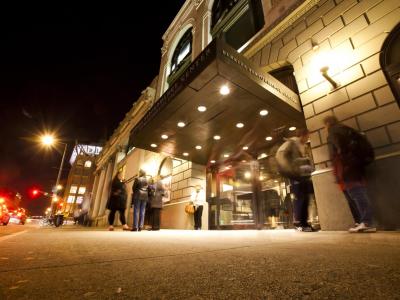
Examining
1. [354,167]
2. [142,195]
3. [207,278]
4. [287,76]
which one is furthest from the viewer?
[287,76]

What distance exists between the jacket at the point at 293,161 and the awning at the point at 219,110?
1.71 meters

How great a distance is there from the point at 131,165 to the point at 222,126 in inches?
440

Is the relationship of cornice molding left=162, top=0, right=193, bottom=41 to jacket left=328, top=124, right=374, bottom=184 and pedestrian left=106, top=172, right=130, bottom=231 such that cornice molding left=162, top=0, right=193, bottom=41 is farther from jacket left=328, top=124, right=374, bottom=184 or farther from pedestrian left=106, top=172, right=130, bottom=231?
jacket left=328, top=124, right=374, bottom=184

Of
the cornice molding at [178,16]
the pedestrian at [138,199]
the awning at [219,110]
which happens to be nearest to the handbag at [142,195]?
the pedestrian at [138,199]

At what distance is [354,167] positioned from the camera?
3.63 metres

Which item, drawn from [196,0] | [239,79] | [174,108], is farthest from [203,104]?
[196,0]

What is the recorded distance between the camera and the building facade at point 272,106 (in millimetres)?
4352

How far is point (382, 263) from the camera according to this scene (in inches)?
47.4

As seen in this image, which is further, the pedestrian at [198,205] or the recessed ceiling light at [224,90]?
the pedestrian at [198,205]

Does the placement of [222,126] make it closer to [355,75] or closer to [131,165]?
[355,75]

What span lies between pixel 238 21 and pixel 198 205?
9.11m

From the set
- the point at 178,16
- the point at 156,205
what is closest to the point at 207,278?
the point at 156,205

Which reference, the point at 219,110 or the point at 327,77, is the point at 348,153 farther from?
the point at 219,110

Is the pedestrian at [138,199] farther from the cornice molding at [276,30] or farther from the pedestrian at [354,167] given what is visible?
the cornice molding at [276,30]
